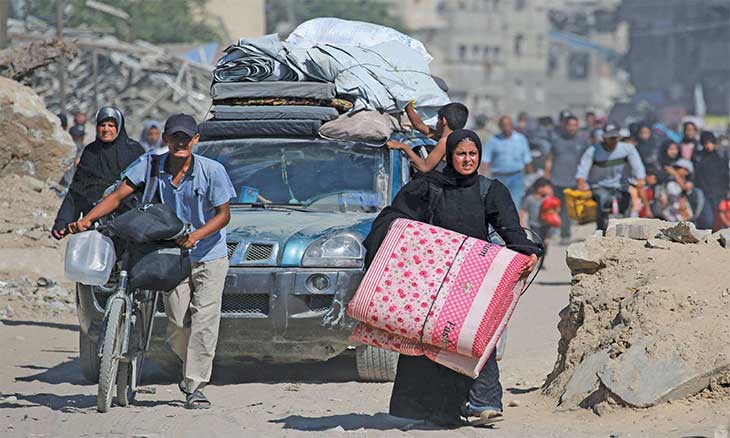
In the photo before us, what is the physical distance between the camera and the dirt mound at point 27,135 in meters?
17.3

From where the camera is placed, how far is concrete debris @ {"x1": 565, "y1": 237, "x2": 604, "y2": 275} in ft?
27.3

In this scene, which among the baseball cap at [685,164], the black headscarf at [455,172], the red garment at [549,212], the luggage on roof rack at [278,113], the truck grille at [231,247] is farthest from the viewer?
the baseball cap at [685,164]

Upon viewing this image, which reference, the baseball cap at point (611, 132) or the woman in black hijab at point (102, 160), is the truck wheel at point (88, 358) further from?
the baseball cap at point (611, 132)

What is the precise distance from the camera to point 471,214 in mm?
7062

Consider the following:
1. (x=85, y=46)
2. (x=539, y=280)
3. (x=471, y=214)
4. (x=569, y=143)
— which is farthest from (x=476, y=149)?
(x=85, y=46)

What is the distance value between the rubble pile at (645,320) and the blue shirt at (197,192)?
206cm

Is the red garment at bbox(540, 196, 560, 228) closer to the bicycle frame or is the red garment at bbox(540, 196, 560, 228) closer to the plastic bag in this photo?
the plastic bag

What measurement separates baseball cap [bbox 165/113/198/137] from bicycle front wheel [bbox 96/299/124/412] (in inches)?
38.0

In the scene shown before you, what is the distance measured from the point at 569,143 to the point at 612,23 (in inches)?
3421

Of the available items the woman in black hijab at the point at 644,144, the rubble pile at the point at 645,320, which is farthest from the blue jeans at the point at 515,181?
the rubble pile at the point at 645,320

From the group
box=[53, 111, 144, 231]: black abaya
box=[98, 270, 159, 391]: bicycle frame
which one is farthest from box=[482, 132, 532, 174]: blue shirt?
box=[98, 270, 159, 391]: bicycle frame

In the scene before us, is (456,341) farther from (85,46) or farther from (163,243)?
(85,46)

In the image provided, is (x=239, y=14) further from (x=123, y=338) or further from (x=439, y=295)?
(x=439, y=295)

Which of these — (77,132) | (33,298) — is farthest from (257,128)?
(77,132)
